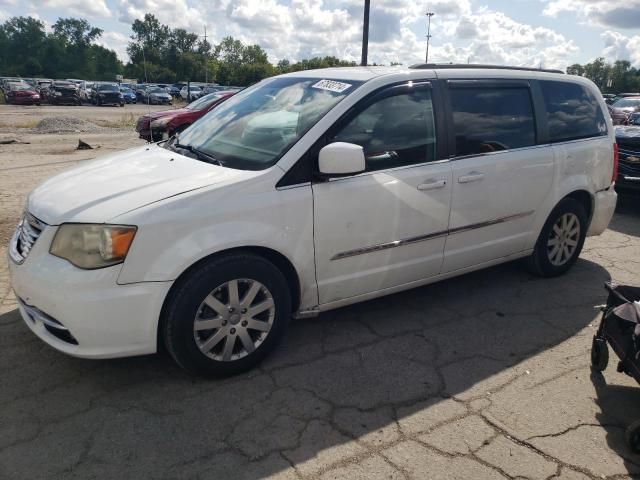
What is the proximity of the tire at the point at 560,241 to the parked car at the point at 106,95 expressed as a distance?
1509 inches

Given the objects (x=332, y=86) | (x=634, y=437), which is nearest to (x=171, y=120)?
(x=332, y=86)

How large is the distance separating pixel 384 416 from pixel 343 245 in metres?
1.06

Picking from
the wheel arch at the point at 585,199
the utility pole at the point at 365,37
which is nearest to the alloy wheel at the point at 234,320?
the wheel arch at the point at 585,199

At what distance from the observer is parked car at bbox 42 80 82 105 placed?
120ft

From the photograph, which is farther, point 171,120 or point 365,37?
point 171,120

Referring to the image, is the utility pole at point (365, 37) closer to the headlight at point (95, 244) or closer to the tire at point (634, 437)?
the headlight at point (95, 244)

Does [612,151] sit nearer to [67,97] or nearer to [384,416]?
[384,416]

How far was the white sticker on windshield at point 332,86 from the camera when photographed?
339 centimetres

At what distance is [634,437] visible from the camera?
2.52 metres

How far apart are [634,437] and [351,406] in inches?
55.5

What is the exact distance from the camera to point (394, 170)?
3396 millimetres

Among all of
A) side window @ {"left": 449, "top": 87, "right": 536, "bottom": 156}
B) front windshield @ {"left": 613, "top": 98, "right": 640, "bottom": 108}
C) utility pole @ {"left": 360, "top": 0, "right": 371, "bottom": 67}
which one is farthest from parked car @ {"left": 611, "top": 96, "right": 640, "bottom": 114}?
side window @ {"left": 449, "top": 87, "right": 536, "bottom": 156}

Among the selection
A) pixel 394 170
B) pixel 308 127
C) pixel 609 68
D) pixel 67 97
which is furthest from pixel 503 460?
pixel 609 68

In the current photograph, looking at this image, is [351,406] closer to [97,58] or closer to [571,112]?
[571,112]
